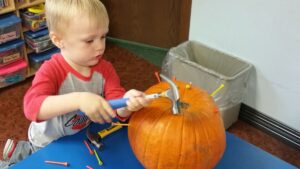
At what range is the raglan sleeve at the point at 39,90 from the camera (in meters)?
0.82

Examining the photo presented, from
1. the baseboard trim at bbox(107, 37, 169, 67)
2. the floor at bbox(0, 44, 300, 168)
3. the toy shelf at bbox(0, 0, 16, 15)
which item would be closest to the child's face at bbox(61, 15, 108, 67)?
the floor at bbox(0, 44, 300, 168)

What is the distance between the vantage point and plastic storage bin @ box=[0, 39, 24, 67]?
1.90 m

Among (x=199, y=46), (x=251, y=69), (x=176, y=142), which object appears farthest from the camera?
(x=199, y=46)

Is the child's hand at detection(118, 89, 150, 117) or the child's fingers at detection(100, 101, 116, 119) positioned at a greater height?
the child's hand at detection(118, 89, 150, 117)

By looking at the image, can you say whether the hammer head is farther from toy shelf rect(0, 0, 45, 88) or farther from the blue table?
toy shelf rect(0, 0, 45, 88)

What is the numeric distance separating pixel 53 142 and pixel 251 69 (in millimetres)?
1128

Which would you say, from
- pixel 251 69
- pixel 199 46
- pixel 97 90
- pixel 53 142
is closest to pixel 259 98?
pixel 251 69

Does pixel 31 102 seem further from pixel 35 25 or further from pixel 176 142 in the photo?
pixel 35 25

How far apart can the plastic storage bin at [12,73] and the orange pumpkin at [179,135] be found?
1.37m

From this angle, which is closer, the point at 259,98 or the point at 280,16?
the point at 280,16

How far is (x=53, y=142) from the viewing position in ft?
2.99

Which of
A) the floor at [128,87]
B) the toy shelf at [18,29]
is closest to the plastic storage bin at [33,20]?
the toy shelf at [18,29]

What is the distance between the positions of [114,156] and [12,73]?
1.33 m

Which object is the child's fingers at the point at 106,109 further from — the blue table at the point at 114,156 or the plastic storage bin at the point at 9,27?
the plastic storage bin at the point at 9,27
